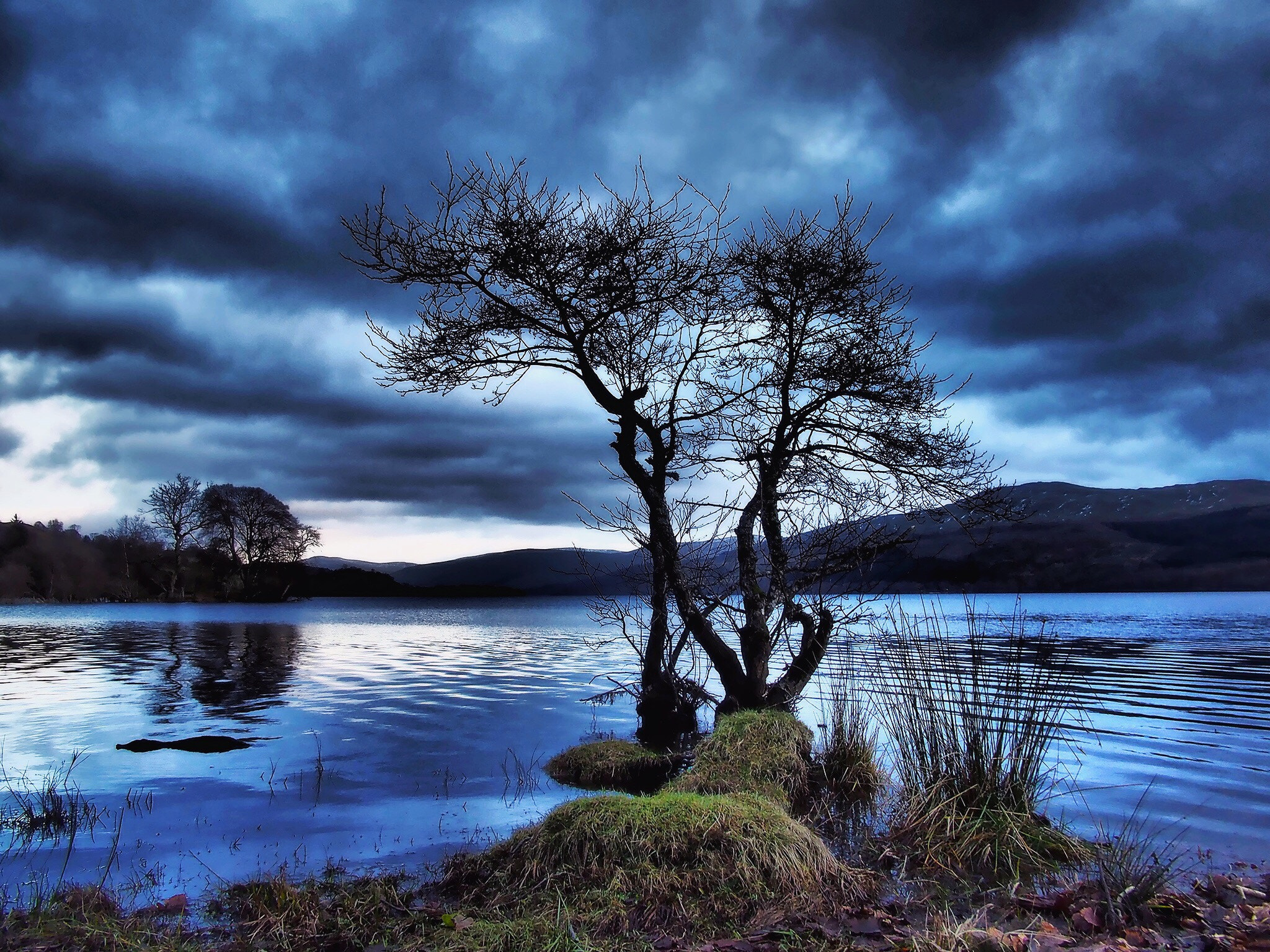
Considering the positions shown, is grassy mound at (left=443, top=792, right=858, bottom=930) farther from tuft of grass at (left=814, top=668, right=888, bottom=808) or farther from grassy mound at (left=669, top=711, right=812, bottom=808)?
tuft of grass at (left=814, top=668, right=888, bottom=808)

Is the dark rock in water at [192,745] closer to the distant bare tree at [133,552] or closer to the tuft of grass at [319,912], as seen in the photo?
the tuft of grass at [319,912]

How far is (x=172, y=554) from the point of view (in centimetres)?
8175

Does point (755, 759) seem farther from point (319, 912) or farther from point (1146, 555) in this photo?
point (1146, 555)

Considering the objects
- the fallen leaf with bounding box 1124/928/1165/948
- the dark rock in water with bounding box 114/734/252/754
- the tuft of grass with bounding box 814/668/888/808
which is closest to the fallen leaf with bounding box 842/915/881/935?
the fallen leaf with bounding box 1124/928/1165/948

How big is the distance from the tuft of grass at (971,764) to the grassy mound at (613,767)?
3.77 metres

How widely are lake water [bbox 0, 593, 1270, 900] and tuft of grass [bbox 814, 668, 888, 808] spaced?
2.14 m

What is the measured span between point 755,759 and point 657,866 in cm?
400

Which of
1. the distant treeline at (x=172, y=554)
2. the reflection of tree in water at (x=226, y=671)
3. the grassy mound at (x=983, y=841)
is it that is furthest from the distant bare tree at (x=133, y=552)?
the grassy mound at (x=983, y=841)

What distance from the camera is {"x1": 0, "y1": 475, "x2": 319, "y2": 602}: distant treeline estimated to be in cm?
7675

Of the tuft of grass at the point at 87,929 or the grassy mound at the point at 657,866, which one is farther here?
the grassy mound at the point at 657,866

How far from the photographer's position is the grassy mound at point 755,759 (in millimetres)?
8477

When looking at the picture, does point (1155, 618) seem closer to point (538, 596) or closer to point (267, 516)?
point (267, 516)

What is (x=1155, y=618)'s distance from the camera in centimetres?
5350

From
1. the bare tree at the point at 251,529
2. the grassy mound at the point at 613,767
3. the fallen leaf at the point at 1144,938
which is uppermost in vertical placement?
the bare tree at the point at 251,529
